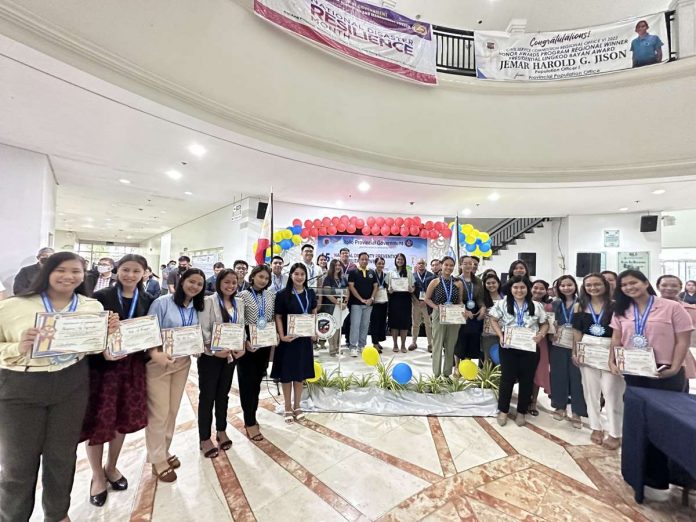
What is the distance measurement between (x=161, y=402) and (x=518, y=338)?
2.67m

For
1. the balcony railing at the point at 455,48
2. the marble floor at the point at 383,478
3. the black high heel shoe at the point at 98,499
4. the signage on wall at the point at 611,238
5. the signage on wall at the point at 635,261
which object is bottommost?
the marble floor at the point at 383,478

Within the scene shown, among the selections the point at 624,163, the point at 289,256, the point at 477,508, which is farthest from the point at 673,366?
the point at 289,256

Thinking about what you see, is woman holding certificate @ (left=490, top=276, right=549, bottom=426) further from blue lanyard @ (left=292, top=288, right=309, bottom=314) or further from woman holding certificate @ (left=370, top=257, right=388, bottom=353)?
woman holding certificate @ (left=370, top=257, right=388, bottom=353)

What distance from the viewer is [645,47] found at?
15.3 feet

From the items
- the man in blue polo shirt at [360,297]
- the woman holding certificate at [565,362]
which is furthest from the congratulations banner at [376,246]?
the woman holding certificate at [565,362]

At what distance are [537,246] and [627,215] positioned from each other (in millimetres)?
2380

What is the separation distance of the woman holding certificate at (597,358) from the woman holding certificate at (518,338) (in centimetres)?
28

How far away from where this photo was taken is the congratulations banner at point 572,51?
467cm

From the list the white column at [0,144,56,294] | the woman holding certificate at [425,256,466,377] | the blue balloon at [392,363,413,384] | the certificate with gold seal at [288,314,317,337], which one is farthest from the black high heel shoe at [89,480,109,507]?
the white column at [0,144,56,294]

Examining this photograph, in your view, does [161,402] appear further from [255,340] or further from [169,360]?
[255,340]

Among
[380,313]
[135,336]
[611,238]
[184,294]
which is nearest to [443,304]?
[380,313]

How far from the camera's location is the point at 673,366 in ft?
6.36

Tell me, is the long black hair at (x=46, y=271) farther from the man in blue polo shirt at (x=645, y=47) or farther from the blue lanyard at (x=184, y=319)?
the man in blue polo shirt at (x=645, y=47)

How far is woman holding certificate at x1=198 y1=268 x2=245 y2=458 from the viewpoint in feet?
6.49
